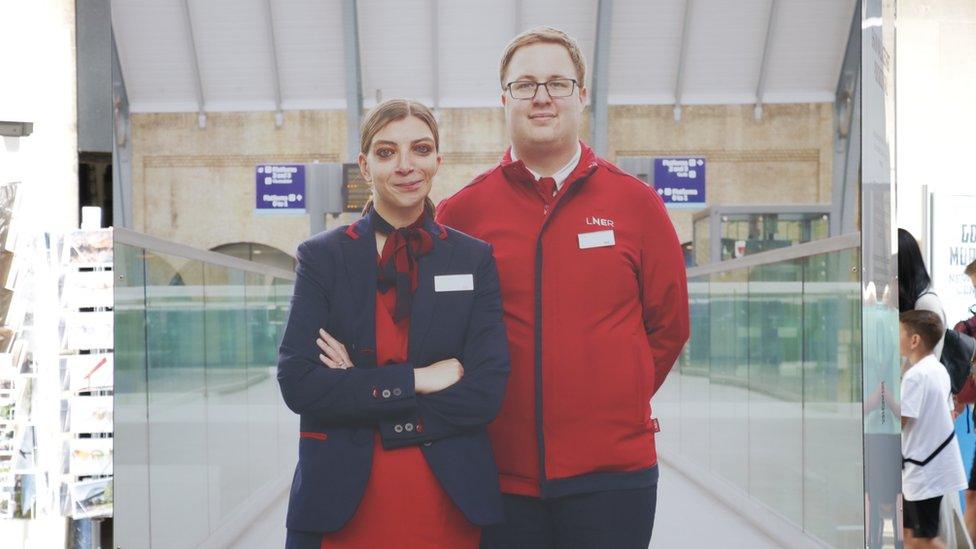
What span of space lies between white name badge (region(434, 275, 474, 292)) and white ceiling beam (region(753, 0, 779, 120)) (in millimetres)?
925

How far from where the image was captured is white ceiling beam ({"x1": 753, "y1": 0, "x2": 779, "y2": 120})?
241 cm

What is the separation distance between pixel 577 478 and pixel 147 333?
4.54 feet

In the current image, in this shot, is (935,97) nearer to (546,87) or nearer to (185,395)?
(546,87)

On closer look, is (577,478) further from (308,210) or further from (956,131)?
(956,131)

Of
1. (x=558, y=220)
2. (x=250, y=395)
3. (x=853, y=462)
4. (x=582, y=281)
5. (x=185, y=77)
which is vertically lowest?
(x=853, y=462)

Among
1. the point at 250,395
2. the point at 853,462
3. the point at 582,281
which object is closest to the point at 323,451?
the point at 250,395

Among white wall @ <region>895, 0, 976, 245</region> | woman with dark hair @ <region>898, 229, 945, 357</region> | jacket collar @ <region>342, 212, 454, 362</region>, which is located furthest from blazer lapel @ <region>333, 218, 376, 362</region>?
white wall @ <region>895, 0, 976, 245</region>

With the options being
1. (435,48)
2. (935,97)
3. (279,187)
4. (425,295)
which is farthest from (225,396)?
(935,97)

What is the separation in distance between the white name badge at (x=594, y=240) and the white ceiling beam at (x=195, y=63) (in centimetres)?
100

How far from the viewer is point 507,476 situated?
2281 millimetres

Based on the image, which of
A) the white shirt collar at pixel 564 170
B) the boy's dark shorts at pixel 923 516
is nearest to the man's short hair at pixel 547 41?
the white shirt collar at pixel 564 170

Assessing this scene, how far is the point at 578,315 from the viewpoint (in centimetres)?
223

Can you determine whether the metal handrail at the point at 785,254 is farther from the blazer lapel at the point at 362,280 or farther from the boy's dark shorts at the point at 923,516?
the boy's dark shorts at the point at 923,516

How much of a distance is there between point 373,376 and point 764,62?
1.27 m
